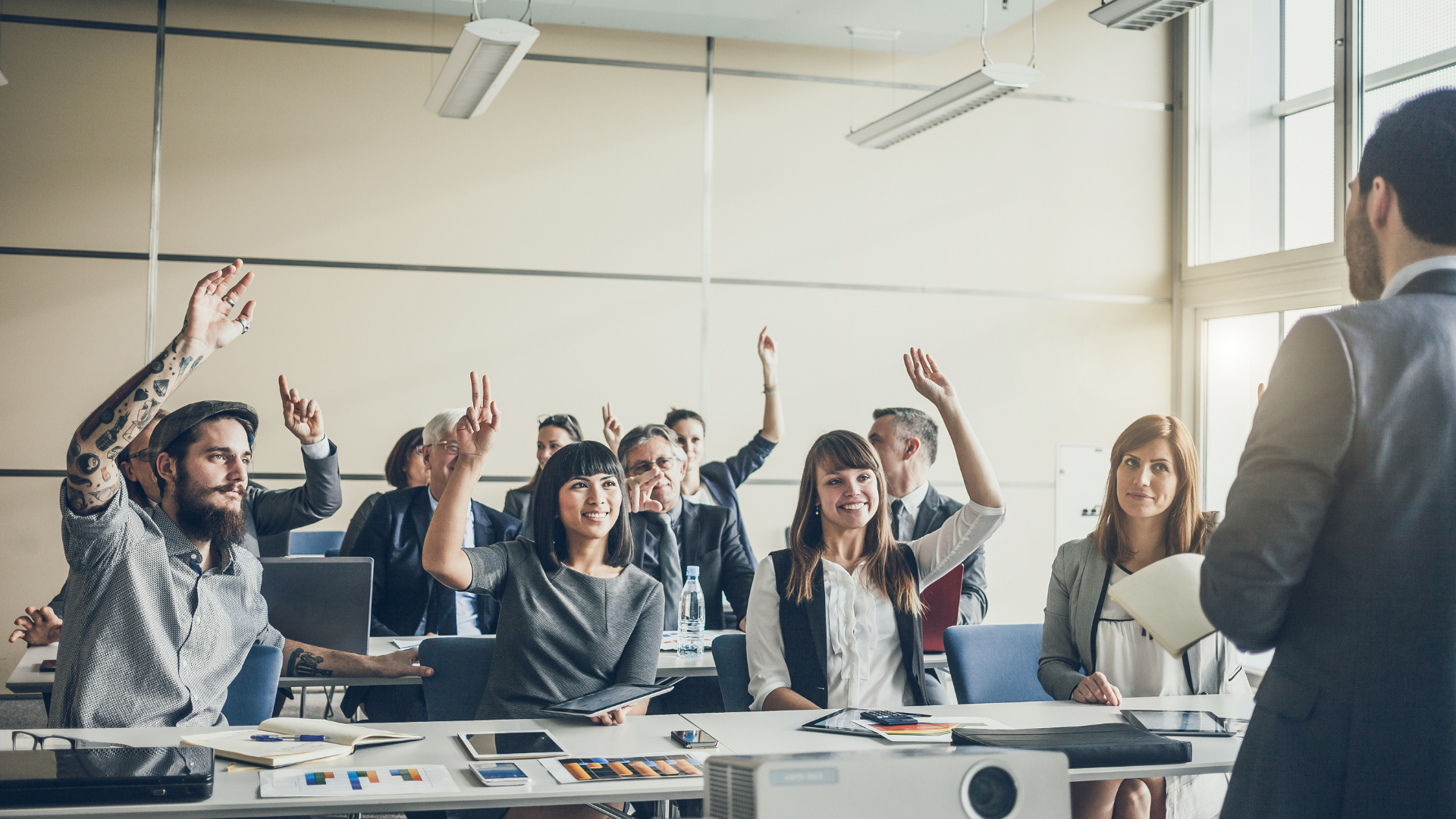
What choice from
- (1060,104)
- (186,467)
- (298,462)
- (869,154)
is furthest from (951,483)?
(186,467)

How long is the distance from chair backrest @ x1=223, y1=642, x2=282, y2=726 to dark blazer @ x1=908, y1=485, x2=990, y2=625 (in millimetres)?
2176

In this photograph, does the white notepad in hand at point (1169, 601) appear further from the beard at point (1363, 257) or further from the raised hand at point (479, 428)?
the raised hand at point (479, 428)

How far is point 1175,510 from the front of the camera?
2887 mm

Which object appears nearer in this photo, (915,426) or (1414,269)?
(1414,269)

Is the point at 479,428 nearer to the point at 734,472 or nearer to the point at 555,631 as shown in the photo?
the point at 555,631

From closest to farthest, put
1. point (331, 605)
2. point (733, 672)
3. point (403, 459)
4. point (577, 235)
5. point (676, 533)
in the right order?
point (733, 672) < point (331, 605) < point (676, 533) < point (403, 459) < point (577, 235)

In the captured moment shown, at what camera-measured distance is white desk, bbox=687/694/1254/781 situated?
2.13 meters

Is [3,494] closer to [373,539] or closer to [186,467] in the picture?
[373,539]

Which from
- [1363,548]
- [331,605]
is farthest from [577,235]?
[1363,548]

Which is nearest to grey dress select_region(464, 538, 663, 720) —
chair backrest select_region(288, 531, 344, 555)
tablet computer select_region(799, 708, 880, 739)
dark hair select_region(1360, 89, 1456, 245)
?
tablet computer select_region(799, 708, 880, 739)

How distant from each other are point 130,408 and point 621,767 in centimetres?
119

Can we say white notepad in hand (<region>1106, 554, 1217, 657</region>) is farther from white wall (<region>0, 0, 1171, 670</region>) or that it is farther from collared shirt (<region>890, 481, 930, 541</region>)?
white wall (<region>0, 0, 1171, 670</region>)

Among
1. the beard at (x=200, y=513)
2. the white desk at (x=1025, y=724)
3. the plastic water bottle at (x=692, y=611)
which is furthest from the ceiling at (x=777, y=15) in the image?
the white desk at (x=1025, y=724)

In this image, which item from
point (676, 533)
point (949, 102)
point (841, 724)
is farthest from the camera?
point (949, 102)
